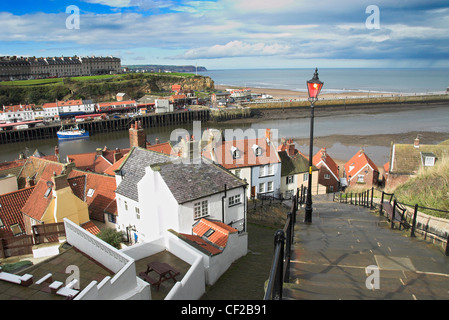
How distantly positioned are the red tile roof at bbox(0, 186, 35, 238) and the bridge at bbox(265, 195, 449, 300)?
16.7 metres

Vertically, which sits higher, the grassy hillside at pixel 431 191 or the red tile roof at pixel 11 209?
the grassy hillside at pixel 431 191

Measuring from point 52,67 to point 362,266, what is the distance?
181 metres

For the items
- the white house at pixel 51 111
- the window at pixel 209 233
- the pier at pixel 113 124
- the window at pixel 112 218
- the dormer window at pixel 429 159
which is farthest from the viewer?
the white house at pixel 51 111

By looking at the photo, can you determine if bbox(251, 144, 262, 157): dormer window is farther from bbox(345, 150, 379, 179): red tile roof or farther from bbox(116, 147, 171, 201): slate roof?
bbox(345, 150, 379, 179): red tile roof

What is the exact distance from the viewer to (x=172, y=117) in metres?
89.6

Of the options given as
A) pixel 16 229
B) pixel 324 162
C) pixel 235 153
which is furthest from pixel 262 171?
pixel 16 229

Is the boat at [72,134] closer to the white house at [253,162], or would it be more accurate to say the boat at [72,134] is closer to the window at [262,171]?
the white house at [253,162]

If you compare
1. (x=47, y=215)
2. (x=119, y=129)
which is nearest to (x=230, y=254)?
(x=47, y=215)

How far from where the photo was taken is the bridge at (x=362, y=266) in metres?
5.34

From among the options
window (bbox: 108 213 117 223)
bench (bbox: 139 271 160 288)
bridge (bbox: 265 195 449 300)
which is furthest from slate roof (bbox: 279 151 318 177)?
bench (bbox: 139 271 160 288)

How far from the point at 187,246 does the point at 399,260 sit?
7.21 metres

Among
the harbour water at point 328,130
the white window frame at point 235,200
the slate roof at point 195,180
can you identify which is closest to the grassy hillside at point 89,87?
the harbour water at point 328,130

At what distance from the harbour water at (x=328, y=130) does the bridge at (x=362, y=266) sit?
129ft

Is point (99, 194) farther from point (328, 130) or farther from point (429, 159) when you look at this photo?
point (328, 130)
